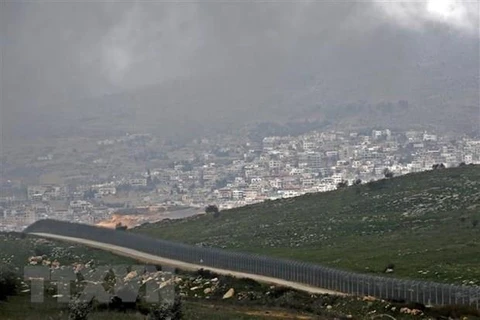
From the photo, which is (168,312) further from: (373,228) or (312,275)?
(373,228)

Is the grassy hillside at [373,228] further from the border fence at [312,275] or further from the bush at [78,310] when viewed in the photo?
the bush at [78,310]

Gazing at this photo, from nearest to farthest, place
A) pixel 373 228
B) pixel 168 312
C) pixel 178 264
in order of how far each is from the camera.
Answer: pixel 168 312, pixel 178 264, pixel 373 228

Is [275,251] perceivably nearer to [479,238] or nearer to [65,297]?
[479,238]

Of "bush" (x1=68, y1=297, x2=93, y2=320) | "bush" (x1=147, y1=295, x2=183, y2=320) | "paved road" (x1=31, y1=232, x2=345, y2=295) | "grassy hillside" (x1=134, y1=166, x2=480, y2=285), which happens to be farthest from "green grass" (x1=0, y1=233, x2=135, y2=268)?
"bush" (x1=147, y1=295, x2=183, y2=320)

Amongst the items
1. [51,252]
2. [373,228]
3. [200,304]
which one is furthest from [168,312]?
[373,228]

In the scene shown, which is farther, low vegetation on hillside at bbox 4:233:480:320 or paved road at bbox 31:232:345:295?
paved road at bbox 31:232:345:295

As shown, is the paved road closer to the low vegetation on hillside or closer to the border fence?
the border fence

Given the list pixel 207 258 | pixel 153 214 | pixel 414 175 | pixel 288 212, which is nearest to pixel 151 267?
pixel 207 258

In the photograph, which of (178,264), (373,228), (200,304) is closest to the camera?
(200,304)

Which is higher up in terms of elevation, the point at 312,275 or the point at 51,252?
the point at 51,252
